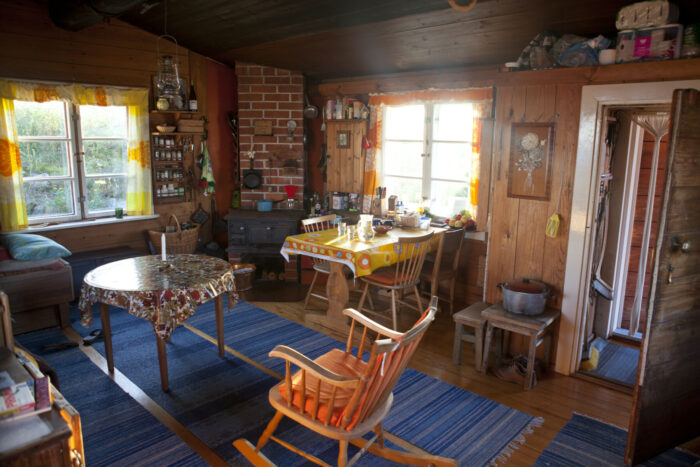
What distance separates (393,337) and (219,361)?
1961 millimetres

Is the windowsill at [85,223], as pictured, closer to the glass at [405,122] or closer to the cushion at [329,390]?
the glass at [405,122]

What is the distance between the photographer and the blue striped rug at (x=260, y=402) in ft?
9.10

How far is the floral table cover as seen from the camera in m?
2.98

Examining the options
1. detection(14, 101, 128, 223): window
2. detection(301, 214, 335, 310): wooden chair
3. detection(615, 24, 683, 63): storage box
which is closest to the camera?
detection(615, 24, 683, 63): storage box

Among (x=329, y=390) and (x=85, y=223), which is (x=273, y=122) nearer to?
(x=85, y=223)

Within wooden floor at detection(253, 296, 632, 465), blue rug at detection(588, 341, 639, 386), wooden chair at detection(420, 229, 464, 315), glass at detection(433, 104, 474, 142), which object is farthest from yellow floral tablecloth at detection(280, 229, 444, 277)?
blue rug at detection(588, 341, 639, 386)

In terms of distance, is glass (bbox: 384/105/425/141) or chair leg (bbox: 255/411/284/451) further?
glass (bbox: 384/105/425/141)

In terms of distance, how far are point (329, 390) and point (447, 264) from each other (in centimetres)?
260

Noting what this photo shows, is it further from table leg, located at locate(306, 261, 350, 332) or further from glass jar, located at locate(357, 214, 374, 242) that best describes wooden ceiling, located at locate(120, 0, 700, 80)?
table leg, located at locate(306, 261, 350, 332)

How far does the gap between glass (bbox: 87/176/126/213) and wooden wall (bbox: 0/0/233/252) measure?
26 cm

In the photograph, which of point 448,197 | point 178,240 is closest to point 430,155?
point 448,197

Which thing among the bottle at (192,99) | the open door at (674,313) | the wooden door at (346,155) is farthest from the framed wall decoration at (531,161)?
the bottle at (192,99)

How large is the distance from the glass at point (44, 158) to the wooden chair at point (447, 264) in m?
3.76

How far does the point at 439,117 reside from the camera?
4992mm
